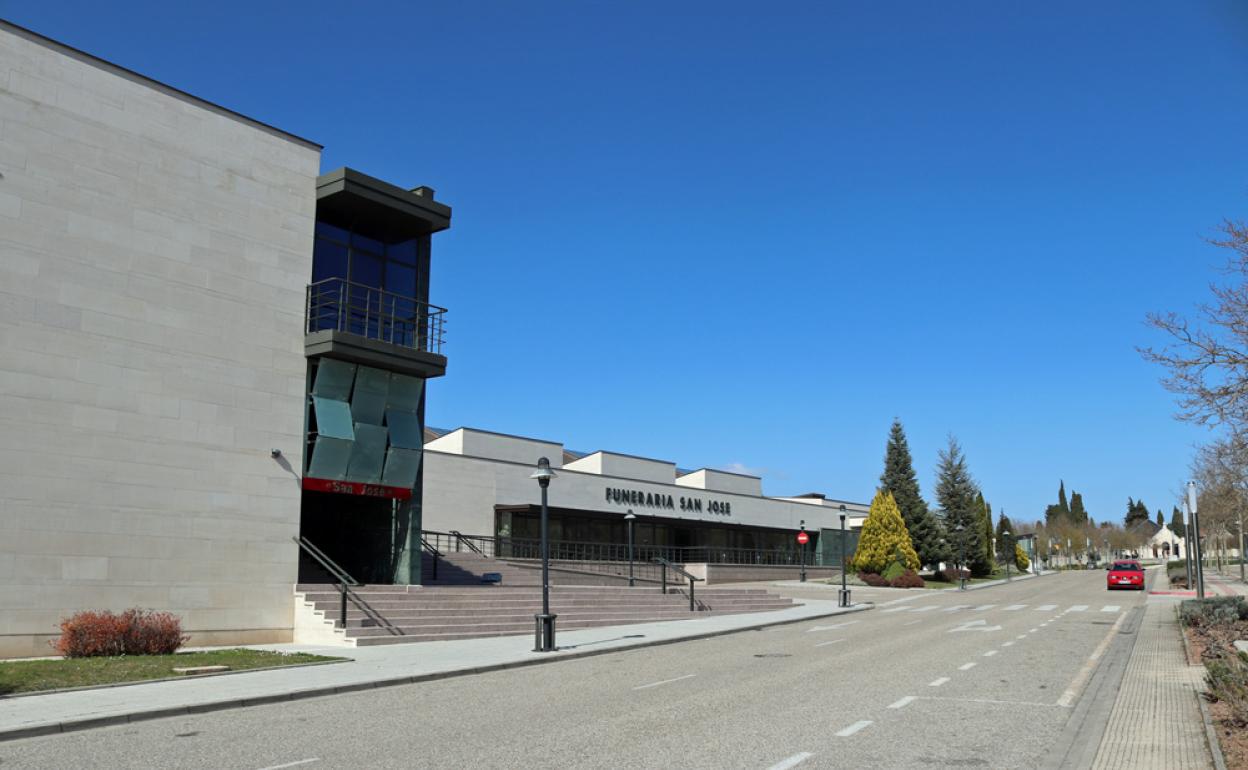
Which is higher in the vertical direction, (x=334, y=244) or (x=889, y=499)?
(x=334, y=244)

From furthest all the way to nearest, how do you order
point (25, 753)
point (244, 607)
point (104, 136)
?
point (244, 607) < point (104, 136) < point (25, 753)

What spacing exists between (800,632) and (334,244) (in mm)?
16200

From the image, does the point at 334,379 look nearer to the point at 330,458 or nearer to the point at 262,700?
the point at 330,458

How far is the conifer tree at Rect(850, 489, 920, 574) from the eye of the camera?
55.8m

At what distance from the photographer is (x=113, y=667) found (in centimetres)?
1591

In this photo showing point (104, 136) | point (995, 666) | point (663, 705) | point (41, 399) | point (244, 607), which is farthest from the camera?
point (244, 607)

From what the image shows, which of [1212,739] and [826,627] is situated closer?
[1212,739]

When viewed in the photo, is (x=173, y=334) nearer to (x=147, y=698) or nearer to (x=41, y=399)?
(x=41, y=399)

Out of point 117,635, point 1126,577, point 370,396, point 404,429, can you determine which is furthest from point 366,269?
point 1126,577

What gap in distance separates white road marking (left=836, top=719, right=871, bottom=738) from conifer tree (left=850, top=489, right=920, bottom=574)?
46381mm

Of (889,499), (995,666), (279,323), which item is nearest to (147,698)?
(279,323)

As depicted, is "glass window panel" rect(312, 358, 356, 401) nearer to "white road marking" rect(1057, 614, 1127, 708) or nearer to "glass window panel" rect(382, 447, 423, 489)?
"glass window panel" rect(382, 447, 423, 489)

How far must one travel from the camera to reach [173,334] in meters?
20.9

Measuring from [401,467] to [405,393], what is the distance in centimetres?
202
